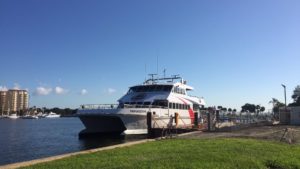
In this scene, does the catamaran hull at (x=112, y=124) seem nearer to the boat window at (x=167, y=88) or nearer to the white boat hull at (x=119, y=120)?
the white boat hull at (x=119, y=120)

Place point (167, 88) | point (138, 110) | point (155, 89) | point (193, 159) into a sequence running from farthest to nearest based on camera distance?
point (155, 89) < point (167, 88) < point (138, 110) < point (193, 159)

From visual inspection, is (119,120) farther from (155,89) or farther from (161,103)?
(155,89)

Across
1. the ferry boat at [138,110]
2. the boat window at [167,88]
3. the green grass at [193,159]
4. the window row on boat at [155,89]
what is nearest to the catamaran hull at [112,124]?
the ferry boat at [138,110]

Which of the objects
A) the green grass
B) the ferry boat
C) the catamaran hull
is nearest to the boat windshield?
the ferry boat

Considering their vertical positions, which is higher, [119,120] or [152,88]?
[152,88]

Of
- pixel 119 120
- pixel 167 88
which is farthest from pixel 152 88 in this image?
pixel 119 120

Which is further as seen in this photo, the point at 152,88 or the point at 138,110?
Answer: the point at 152,88

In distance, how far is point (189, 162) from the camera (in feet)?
35.0

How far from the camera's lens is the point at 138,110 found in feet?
95.7

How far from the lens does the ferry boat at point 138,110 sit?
2909 cm

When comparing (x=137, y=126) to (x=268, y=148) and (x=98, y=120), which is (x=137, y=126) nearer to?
(x=98, y=120)

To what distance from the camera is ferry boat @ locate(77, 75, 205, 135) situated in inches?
1145

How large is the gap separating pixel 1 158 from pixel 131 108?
10960mm

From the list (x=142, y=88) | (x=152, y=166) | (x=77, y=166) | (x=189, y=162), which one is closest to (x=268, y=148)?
(x=189, y=162)
